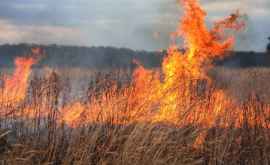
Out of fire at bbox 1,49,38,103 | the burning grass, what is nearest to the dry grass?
the burning grass

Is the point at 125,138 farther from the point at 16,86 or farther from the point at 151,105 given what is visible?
the point at 16,86

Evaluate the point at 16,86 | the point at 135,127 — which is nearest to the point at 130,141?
the point at 135,127

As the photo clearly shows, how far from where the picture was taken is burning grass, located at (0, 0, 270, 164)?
8.41 m

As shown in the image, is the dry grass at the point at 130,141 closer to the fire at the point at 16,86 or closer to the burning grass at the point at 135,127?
the burning grass at the point at 135,127

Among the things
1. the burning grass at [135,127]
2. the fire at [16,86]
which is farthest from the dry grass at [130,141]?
the fire at [16,86]

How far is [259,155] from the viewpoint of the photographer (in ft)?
30.8

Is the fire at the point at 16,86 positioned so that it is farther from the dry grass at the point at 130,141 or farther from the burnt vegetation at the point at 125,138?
the dry grass at the point at 130,141

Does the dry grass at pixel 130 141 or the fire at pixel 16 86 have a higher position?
the fire at pixel 16 86

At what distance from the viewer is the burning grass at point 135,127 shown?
8.41 metres

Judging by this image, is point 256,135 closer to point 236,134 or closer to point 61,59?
point 236,134

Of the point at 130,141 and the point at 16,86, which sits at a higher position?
the point at 16,86

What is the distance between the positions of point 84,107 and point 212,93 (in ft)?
8.46

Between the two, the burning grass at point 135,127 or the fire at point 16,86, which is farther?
the fire at point 16,86

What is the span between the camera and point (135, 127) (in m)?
8.56
